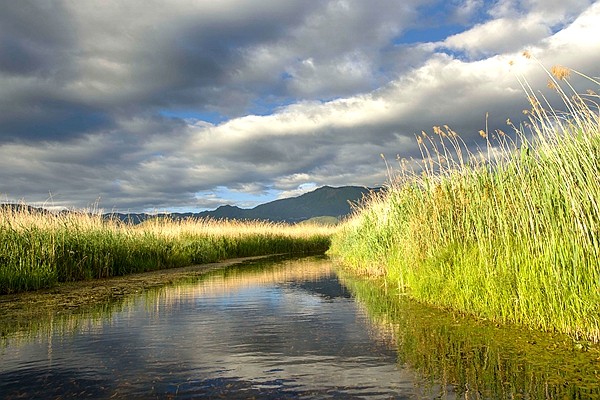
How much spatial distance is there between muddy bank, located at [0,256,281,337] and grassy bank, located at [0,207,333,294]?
533 mm

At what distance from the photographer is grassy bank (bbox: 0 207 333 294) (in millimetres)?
12383

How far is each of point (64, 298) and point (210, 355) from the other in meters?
6.67

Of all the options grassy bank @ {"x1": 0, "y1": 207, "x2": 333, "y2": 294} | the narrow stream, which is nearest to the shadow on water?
the narrow stream

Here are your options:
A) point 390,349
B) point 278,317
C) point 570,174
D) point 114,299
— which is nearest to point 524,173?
point 570,174

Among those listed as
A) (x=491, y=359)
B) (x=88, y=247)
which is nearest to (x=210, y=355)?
(x=491, y=359)

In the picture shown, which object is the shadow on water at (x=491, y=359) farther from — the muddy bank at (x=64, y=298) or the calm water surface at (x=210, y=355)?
the muddy bank at (x=64, y=298)

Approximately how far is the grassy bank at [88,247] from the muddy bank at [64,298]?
0.53 meters

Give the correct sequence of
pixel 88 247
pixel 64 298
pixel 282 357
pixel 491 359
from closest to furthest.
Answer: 1. pixel 491 359
2. pixel 282 357
3. pixel 64 298
4. pixel 88 247

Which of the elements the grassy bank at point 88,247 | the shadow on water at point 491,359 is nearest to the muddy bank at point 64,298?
the grassy bank at point 88,247

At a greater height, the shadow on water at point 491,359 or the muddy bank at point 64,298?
the muddy bank at point 64,298

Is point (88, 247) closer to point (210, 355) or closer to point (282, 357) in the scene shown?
point (210, 355)

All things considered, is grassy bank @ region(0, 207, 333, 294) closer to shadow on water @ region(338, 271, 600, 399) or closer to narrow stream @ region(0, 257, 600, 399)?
narrow stream @ region(0, 257, 600, 399)

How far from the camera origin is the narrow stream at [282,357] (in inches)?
171

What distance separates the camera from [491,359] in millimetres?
5113
